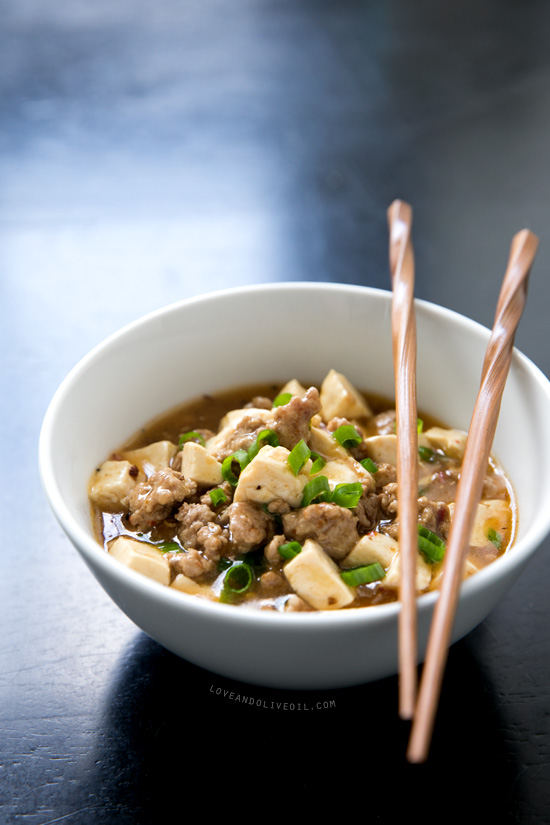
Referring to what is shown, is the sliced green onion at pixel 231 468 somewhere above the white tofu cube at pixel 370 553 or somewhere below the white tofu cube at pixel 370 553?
above

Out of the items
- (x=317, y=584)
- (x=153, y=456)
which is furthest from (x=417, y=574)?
(x=153, y=456)

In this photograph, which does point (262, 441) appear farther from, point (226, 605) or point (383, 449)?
point (226, 605)

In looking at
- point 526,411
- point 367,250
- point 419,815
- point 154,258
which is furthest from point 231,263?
point 419,815

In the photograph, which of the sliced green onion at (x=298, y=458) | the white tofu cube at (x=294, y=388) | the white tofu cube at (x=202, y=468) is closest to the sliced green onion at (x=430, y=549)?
the sliced green onion at (x=298, y=458)

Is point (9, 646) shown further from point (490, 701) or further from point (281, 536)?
point (490, 701)

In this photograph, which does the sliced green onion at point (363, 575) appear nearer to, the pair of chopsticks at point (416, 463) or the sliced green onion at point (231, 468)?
the pair of chopsticks at point (416, 463)

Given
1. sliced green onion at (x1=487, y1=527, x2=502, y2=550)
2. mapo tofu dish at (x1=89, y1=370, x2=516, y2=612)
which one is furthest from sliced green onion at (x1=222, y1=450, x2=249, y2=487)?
sliced green onion at (x1=487, y1=527, x2=502, y2=550)
